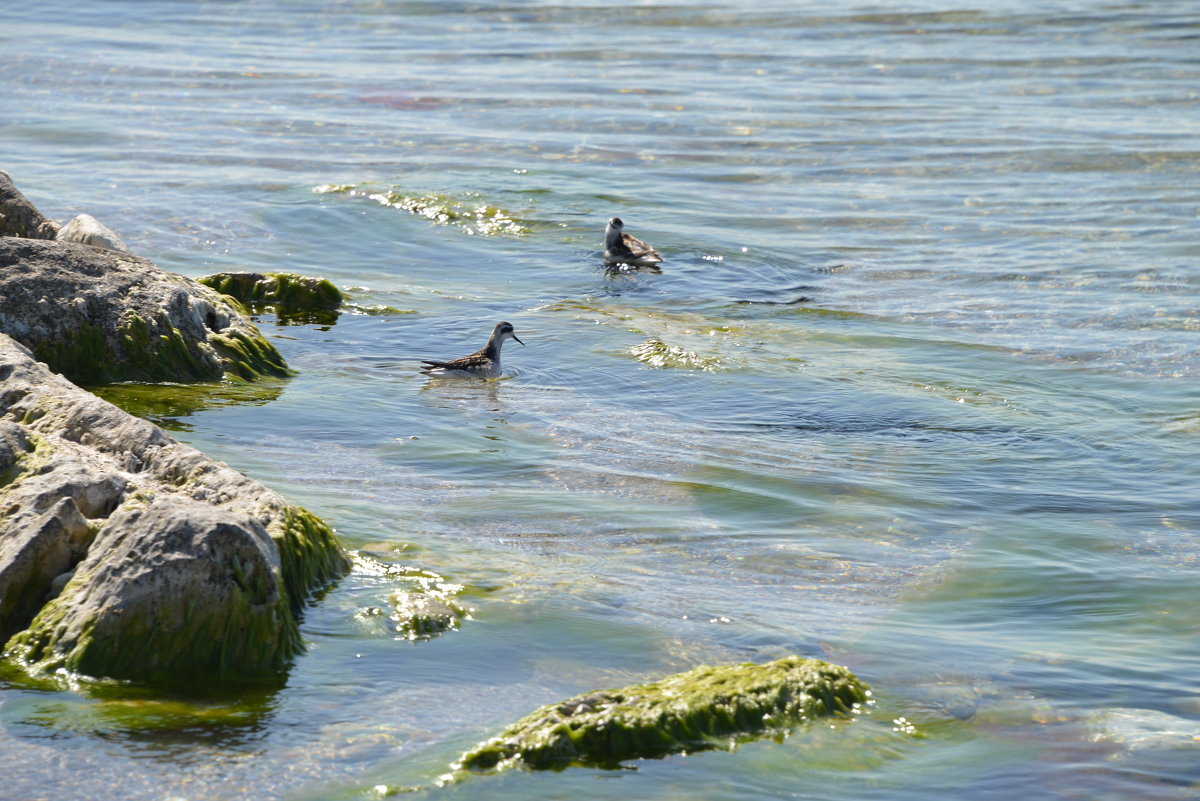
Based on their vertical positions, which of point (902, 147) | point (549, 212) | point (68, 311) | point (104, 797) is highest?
point (902, 147)

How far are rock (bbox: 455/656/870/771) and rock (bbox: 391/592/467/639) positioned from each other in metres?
0.98

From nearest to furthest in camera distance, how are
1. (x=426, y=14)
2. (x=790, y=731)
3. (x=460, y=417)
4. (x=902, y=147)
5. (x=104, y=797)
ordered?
(x=104, y=797) < (x=790, y=731) < (x=460, y=417) < (x=902, y=147) < (x=426, y=14)

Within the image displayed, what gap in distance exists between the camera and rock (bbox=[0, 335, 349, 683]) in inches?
196

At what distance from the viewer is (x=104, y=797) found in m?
4.27

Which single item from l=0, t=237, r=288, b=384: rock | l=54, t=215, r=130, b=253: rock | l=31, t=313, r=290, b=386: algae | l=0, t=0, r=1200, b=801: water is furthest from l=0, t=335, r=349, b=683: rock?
l=54, t=215, r=130, b=253: rock

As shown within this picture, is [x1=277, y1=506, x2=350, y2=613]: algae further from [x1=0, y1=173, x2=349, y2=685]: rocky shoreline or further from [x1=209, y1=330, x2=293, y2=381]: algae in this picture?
[x1=209, y1=330, x2=293, y2=381]: algae

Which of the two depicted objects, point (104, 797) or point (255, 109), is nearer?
point (104, 797)

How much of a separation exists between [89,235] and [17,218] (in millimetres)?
565

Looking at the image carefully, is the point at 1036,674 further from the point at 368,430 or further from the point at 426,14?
the point at 426,14

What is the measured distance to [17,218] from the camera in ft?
32.7

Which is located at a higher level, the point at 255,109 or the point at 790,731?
the point at 255,109

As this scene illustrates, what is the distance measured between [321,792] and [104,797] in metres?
0.66

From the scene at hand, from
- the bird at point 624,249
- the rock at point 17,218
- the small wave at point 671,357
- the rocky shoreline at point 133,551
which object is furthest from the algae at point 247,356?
the bird at point 624,249

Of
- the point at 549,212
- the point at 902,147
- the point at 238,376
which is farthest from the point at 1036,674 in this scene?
the point at 902,147
